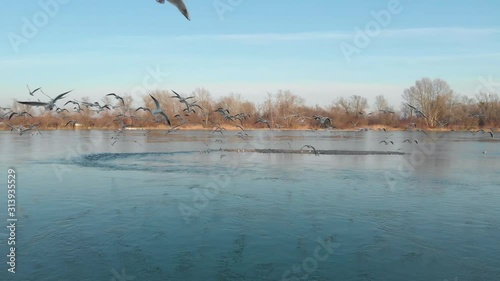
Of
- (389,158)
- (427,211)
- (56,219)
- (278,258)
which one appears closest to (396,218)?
(427,211)

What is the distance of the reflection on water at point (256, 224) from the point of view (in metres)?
8.89

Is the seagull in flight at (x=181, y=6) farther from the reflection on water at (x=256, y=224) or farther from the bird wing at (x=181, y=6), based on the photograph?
the reflection on water at (x=256, y=224)

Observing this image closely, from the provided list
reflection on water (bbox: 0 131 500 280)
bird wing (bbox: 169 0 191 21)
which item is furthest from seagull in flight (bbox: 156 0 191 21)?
reflection on water (bbox: 0 131 500 280)

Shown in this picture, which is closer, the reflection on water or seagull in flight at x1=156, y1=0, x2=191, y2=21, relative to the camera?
seagull in flight at x1=156, y1=0, x2=191, y2=21

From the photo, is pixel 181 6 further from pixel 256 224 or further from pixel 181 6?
pixel 256 224

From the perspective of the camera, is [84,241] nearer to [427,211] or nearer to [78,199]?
[78,199]

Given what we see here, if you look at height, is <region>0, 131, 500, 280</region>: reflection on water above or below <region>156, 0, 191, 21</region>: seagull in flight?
below

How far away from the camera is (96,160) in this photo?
2716 centimetres

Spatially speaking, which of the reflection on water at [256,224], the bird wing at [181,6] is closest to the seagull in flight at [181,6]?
the bird wing at [181,6]

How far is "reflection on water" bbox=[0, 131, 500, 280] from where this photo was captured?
29.2ft

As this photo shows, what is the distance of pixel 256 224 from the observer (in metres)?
11.9

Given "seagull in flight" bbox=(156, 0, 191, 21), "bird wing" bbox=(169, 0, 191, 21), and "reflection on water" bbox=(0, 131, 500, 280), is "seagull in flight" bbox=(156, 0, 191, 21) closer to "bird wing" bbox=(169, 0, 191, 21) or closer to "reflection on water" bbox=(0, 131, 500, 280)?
"bird wing" bbox=(169, 0, 191, 21)

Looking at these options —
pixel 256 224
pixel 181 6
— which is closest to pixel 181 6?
pixel 181 6

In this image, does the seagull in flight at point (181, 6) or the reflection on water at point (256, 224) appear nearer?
the seagull in flight at point (181, 6)
